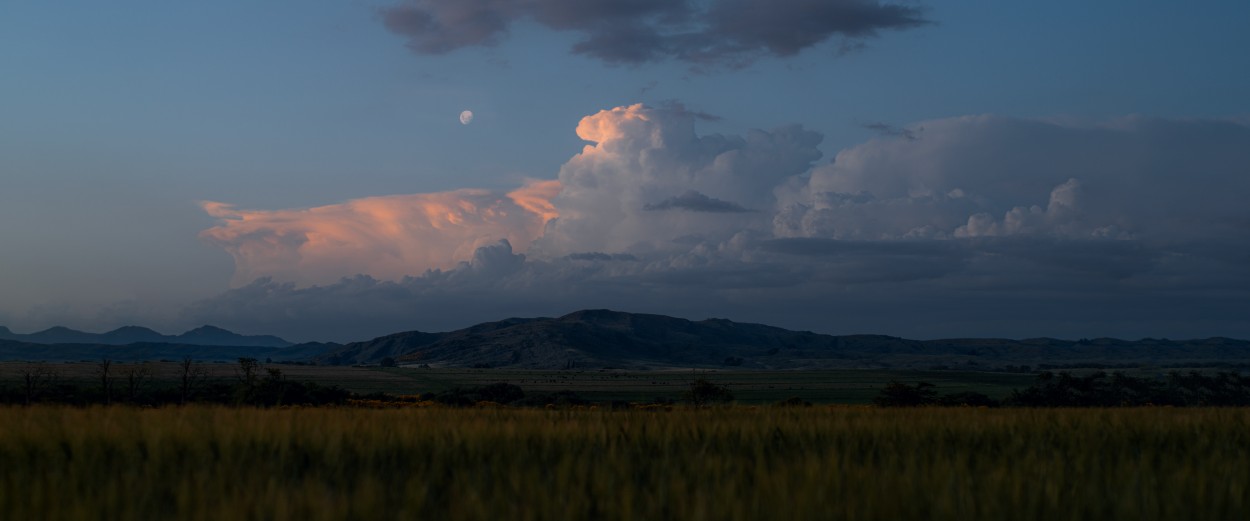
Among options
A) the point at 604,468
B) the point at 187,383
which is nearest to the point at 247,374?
the point at 187,383

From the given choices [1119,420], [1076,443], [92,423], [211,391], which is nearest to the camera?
[92,423]

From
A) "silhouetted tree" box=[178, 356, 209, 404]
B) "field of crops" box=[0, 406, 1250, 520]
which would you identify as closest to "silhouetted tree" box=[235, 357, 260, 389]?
"silhouetted tree" box=[178, 356, 209, 404]

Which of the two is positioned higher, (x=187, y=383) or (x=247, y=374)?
(x=247, y=374)

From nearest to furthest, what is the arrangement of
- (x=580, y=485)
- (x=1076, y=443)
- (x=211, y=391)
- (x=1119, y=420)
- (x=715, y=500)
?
(x=715, y=500) < (x=580, y=485) < (x=1076, y=443) < (x=1119, y=420) < (x=211, y=391)

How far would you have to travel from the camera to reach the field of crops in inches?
232

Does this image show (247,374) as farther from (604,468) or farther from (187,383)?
(604,468)

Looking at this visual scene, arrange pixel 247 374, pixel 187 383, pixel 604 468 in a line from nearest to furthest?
pixel 604 468
pixel 247 374
pixel 187 383

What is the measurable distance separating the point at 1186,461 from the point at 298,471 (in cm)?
730

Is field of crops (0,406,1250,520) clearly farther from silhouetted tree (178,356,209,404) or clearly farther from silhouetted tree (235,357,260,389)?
silhouetted tree (235,357,260,389)

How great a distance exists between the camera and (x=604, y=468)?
23.6ft

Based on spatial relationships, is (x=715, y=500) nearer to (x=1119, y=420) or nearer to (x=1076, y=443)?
(x=1076, y=443)

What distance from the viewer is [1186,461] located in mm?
8336

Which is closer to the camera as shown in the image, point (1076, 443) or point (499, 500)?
point (499, 500)

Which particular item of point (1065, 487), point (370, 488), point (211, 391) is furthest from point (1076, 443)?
point (211, 391)
